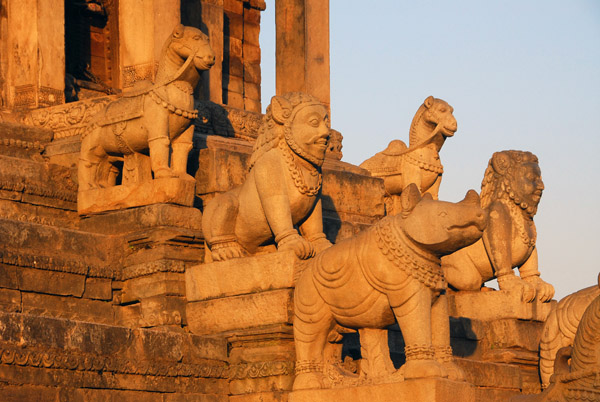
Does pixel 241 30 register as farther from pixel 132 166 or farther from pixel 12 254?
pixel 12 254

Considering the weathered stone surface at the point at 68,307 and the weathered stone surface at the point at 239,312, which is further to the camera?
the weathered stone surface at the point at 68,307

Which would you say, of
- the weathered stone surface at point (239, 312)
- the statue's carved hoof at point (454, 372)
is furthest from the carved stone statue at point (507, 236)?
the statue's carved hoof at point (454, 372)

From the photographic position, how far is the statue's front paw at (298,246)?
13.6 meters

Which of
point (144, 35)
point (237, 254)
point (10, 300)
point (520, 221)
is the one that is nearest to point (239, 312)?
point (237, 254)

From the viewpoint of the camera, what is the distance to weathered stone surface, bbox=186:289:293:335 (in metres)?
13.4

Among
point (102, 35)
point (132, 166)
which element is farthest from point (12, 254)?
point (102, 35)

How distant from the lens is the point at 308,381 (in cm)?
1281

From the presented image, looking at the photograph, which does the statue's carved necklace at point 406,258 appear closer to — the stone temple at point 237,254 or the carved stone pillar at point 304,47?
the stone temple at point 237,254

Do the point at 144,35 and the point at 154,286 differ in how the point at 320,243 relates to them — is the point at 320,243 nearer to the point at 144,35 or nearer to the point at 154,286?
the point at 154,286

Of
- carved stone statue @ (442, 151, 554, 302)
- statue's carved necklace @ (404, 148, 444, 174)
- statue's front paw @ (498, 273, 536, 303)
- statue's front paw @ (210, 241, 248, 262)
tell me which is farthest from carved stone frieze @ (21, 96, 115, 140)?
statue's front paw @ (498, 273, 536, 303)

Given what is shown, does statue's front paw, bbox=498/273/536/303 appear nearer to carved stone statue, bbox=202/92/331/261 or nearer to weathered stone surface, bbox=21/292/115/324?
carved stone statue, bbox=202/92/331/261

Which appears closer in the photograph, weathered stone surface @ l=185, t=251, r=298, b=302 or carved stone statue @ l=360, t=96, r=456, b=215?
weathered stone surface @ l=185, t=251, r=298, b=302

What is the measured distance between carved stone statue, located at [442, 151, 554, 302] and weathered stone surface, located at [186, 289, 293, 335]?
3.66 meters

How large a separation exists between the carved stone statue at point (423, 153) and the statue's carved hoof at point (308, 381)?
588 centimetres
